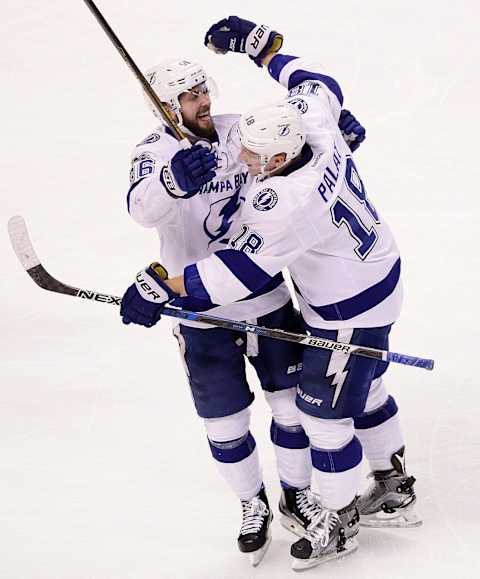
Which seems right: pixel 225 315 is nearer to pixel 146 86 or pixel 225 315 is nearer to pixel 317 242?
pixel 317 242


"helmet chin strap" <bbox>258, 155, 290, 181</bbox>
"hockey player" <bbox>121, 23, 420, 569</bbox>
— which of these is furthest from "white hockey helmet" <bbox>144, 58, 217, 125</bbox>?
"helmet chin strap" <bbox>258, 155, 290, 181</bbox>

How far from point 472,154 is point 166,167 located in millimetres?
3521

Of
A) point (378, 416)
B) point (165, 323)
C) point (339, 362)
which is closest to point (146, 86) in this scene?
point (339, 362)

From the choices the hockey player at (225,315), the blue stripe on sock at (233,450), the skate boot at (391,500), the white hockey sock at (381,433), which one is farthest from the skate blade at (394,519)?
the blue stripe on sock at (233,450)

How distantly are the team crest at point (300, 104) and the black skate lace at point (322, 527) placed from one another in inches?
52.4

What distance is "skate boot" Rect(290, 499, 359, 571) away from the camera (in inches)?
160

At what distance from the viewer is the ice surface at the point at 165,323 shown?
4281 mm

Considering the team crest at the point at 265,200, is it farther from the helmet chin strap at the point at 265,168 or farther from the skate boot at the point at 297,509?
the skate boot at the point at 297,509

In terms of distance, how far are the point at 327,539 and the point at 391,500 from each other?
389 mm

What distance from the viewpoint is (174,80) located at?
12.7 ft

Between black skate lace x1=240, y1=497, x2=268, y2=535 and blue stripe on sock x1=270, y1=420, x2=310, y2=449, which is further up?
blue stripe on sock x1=270, y1=420, x2=310, y2=449

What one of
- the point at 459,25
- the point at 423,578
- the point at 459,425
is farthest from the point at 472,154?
the point at 423,578

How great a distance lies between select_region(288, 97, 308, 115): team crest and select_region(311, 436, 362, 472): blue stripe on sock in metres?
1.10

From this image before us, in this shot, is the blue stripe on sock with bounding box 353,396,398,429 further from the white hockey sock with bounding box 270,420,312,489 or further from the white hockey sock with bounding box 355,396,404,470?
the white hockey sock with bounding box 270,420,312,489
